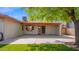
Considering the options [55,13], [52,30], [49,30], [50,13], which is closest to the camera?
[55,13]

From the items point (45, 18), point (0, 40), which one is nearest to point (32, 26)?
point (0, 40)

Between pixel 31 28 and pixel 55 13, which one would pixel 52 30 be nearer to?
pixel 31 28

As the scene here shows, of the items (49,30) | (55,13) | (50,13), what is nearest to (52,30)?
(49,30)

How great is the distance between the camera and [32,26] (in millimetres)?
27219

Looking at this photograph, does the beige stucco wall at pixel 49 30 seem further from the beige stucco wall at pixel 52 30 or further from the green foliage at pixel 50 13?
the green foliage at pixel 50 13

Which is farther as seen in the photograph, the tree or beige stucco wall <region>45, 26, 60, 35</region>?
beige stucco wall <region>45, 26, 60, 35</region>

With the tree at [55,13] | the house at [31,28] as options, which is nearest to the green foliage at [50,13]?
the tree at [55,13]

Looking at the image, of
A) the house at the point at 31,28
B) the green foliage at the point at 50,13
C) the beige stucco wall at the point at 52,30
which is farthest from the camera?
the beige stucco wall at the point at 52,30

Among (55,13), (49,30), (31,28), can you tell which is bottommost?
(49,30)

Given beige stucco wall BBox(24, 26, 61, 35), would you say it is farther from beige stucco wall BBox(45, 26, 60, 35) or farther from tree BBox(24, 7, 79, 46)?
tree BBox(24, 7, 79, 46)

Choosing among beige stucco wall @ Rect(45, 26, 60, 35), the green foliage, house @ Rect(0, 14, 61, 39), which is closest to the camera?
the green foliage

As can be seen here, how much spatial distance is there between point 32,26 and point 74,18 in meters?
14.0

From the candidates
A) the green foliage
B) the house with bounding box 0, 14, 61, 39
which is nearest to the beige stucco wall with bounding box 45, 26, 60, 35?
the house with bounding box 0, 14, 61, 39
